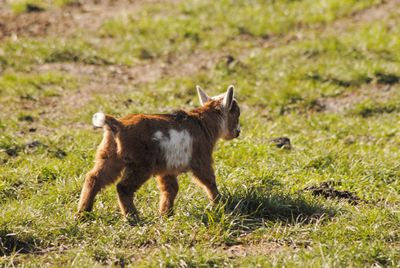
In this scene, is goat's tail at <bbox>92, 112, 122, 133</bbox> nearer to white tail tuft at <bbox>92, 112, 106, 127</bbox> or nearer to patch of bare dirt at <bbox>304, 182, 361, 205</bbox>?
white tail tuft at <bbox>92, 112, 106, 127</bbox>

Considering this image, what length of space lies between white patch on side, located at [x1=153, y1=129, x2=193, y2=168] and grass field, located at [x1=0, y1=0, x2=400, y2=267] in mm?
511

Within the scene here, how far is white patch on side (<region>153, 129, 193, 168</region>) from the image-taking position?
7.80 m

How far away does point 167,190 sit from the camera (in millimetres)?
8141

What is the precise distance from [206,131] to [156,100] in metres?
4.50

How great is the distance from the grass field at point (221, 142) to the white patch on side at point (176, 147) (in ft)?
1.68

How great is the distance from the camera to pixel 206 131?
8602 mm

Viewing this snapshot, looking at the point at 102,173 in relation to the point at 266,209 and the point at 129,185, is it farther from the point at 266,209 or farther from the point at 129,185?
the point at 266,209

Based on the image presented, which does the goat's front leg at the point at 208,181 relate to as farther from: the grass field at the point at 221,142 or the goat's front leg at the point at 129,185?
the goat's front leg at the point at 129,185

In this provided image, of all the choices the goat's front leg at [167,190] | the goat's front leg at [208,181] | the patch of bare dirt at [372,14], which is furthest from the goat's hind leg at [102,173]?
the patch of bare dirt at [372,14]

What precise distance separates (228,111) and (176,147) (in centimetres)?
133

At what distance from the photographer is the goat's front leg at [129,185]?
755 centimetres

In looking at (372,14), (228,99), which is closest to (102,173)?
(228,99)

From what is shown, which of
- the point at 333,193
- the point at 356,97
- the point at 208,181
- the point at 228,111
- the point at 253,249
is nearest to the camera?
the point at 253,249

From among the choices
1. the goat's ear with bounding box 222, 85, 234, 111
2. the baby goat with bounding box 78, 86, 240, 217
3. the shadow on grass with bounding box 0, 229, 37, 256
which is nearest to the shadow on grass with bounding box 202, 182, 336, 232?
the baby goat with bounding box 78, 86, 240, 217
